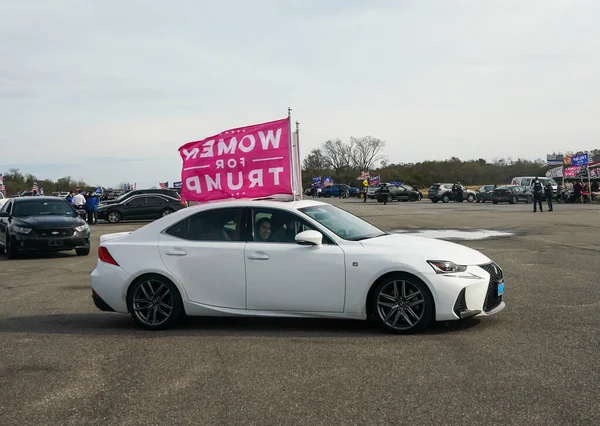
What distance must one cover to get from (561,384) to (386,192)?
5165cm

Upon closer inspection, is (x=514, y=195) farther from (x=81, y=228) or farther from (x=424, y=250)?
(x=424, y=250)

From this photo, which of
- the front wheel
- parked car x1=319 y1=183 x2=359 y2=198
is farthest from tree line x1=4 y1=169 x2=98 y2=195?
the front wheel

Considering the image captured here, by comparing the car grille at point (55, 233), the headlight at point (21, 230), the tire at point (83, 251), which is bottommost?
the tire at point (83, 251)

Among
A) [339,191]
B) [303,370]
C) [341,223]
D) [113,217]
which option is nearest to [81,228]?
[341,223]

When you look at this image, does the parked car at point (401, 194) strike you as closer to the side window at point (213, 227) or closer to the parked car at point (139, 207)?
the parked car at point (139, 207)

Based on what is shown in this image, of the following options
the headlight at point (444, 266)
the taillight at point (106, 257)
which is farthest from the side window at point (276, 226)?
the taillight at point (106, 257)

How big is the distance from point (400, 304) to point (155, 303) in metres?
2.78

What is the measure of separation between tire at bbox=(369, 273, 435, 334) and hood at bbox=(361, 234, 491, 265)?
0.83 ft

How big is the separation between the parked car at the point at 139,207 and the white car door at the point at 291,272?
26.9m

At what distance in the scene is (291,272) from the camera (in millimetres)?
7359

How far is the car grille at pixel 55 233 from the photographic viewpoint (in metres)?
16.9

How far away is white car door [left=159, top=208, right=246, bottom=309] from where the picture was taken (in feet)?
24.8

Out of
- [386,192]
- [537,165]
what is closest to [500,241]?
[386,192]

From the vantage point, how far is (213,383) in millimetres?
5566
